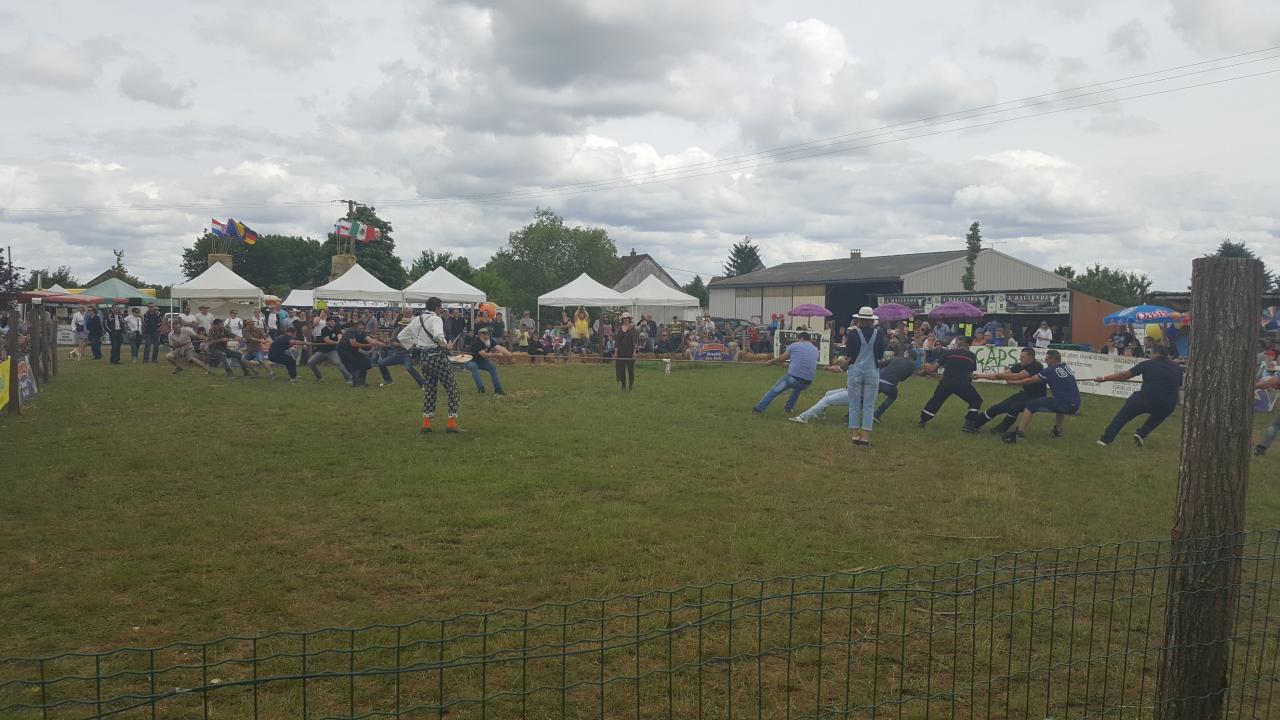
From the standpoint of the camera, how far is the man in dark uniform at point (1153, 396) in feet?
40.4

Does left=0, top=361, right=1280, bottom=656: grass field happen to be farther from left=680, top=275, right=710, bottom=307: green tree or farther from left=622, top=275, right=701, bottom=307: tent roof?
left=680, top=275, right=710, bottom=307: green tree

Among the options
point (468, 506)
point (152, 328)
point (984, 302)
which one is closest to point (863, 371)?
point (468, 506)

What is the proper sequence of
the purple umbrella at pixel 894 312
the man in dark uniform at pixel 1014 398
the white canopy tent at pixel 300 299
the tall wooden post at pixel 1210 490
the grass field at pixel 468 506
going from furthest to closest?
the white canopy tent at pixel 300 299, the purple umbrella at pixel 894 312, the man in dark uniform at pixel 1014 398, the grass field at pixel 468 506, the tall wooden post at pixel 1210 490

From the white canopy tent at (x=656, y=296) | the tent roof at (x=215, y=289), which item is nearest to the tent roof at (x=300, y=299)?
the tent roof at (x=215, y=289)

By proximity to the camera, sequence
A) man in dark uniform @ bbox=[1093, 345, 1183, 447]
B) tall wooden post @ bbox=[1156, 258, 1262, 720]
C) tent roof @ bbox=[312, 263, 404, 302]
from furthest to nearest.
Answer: tent roof @ bbox=[312, 263, 404, 302] → man in dark uniform @ bbox=[1093, 345, 1183, 447] → tall wooden post @ bbox=[1156, 258, 1262, 720]

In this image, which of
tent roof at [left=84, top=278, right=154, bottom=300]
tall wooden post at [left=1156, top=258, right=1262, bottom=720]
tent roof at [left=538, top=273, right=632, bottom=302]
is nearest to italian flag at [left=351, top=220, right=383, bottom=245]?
tent roof at [left=84, top=278, right=154, bottom=300]

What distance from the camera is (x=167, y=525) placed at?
713 cm

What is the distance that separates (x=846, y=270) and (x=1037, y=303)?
15.5 m

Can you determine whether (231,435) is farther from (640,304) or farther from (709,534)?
(640,304)

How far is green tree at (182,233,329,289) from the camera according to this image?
94.8 m

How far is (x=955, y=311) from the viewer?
32.1 meters

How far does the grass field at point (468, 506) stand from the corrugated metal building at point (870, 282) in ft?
97.6

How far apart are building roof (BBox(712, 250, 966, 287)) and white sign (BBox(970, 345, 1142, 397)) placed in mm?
18913

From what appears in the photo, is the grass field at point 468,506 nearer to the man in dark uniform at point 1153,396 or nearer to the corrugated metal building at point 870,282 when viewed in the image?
the man in dark uniform at point 1153,396
